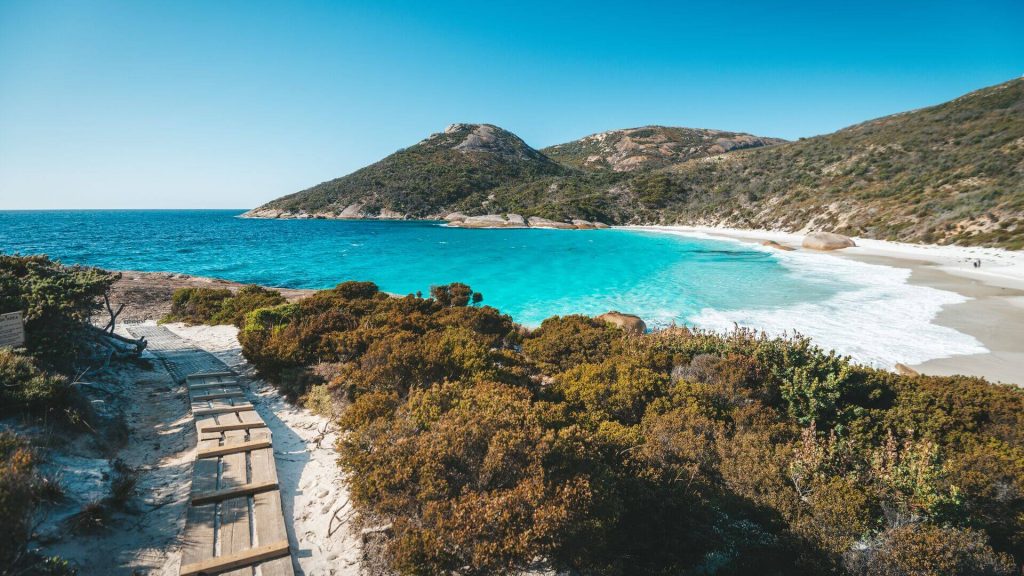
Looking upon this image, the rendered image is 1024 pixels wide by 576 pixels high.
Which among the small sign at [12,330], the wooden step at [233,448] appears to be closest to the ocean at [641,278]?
the wooden step at [233,448]

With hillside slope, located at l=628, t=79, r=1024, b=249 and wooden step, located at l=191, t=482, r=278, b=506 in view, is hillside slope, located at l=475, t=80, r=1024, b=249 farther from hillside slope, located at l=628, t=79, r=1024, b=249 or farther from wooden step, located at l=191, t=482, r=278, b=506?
wooden step, located at l=191, t=482, r=278, b=506

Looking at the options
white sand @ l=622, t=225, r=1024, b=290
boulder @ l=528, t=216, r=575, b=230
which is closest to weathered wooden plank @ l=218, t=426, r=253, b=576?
white sand @ l=622, t=225, r=1024, b=290

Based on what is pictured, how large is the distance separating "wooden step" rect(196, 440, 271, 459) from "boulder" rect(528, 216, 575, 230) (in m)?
81.5

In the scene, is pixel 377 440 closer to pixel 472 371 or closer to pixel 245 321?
pixel 472 371

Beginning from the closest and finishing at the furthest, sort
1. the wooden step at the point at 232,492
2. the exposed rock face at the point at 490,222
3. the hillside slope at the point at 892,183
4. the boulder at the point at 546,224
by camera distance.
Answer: the wooden step at the point at 232,492 → the hillside slope at the point at 892,183 → the boulder at the point at 546,224 → the exposed rock face at the point at 490,222

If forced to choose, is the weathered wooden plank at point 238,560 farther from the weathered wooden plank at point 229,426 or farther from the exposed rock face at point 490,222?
the exposed rock face at point 490,222

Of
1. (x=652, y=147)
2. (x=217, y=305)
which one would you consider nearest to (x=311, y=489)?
Answer: (x=217, y=305)

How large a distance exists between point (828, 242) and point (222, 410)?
2057 inches

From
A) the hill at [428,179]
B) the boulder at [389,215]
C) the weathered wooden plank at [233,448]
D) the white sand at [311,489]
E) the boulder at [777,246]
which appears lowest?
the white sand at [311,489]

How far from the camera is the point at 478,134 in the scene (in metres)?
159

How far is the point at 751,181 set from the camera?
78875 mm

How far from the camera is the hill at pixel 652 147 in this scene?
464 ft

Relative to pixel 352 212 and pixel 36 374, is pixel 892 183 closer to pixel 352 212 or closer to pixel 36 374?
pixel 36 374

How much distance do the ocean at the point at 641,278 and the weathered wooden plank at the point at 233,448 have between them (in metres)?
13.2
